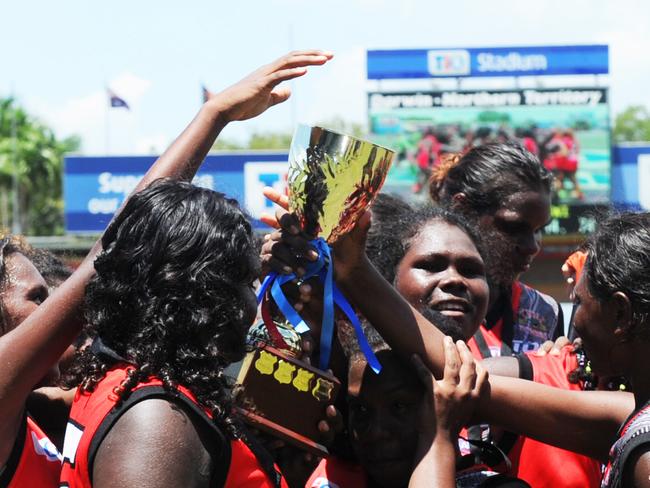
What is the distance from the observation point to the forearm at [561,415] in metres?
2.40

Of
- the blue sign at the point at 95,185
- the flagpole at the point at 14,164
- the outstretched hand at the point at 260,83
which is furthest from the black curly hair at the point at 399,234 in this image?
the flagpole at the point at 14,164

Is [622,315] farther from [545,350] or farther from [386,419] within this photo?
[545,350]

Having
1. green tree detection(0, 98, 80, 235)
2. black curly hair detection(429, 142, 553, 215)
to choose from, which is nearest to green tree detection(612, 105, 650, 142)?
green tree detection(0, 98, 80, 235)

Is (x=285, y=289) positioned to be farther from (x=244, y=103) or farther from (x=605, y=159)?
(x=605, y=159)

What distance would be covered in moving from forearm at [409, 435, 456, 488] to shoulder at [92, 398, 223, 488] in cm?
55

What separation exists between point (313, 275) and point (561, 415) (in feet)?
2.39

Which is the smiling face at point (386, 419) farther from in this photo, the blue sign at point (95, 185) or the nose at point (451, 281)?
the blue sign at point (95, 185)

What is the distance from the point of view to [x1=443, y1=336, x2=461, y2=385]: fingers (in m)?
2.29

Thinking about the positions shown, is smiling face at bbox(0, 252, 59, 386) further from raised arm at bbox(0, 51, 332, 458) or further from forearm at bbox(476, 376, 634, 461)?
forearm at bbox(476, 376, 634, 461)

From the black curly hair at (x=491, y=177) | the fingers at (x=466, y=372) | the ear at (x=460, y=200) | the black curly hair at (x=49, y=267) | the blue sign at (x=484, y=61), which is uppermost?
the blue sign at (x=484, y=61)

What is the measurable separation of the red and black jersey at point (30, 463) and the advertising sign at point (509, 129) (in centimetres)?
2005

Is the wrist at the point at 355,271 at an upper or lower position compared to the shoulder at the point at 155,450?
upper

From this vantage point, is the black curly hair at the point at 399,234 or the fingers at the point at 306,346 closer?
the fingers at the point at 306,346

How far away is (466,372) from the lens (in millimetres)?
2309
